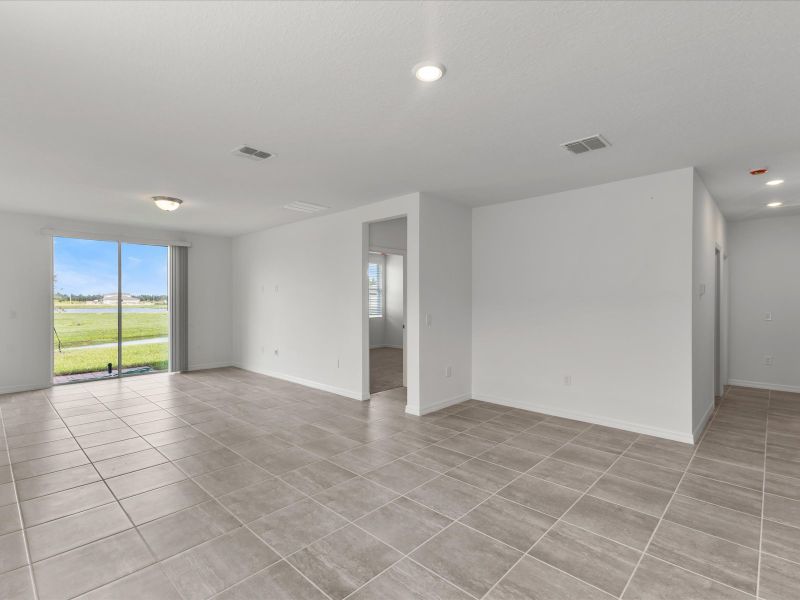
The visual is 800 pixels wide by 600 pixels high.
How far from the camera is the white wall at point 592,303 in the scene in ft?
12.8

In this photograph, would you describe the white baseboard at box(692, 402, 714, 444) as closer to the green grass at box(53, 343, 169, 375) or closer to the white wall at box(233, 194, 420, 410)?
the white wall at box(233, 194, 420, 410)

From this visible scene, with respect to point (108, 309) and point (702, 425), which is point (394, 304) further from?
point (702, 425)

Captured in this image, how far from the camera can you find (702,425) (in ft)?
13.9

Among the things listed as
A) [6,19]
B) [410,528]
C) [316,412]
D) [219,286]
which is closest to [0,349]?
[219,286]

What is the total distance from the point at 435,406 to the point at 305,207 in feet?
10.3

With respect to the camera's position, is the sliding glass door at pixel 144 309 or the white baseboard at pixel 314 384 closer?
the white baseboard at pixel 314 384

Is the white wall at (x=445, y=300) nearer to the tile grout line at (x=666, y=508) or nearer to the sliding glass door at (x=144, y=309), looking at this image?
the tile grout line at (x=666, y=508)

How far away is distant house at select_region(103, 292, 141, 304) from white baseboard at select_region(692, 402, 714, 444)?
27.4 ft

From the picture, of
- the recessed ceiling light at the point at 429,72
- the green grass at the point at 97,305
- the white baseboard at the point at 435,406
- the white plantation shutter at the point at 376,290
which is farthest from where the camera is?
the white plantation shutter at the point at 376,290

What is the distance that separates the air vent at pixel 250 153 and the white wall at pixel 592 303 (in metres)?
3.00

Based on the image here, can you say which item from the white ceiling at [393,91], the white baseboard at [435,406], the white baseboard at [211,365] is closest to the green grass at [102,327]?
the white baseboard at [211,365]

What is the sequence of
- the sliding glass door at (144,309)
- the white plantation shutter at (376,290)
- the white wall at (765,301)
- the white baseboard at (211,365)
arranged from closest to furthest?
1. the white wall at (765,301)
2. the sliding glass door at (144,309)
3. the white baseboard at (211,365)
4. the white plantation shutter at (376,290)

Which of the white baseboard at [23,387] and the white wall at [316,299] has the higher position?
the white wall at [316,299]

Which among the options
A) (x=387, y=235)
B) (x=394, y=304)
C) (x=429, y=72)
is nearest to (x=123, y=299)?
(x=387, y=235)
